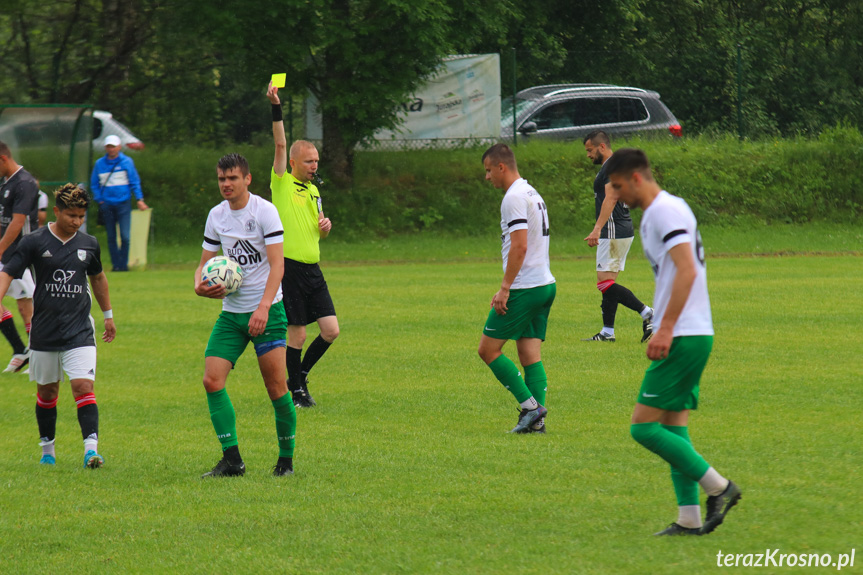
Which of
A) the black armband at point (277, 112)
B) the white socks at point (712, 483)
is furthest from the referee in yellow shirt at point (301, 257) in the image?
the white socks at point (712, 483)

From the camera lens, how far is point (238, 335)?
6250 mm

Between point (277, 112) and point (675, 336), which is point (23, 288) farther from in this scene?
point (675, 336)

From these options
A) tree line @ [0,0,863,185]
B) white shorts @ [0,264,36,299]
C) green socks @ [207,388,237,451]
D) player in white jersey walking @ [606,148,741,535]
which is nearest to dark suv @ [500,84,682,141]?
tree line @ [0,0,863,185]

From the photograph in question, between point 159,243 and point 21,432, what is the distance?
15.9 meters

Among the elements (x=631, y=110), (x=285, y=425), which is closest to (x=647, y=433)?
(x=285, y=425)

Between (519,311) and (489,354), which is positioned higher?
(519,311)

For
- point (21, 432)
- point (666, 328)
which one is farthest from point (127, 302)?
point (666, 328)

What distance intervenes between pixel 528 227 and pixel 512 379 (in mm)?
1140

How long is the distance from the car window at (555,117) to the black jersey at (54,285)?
2034cm

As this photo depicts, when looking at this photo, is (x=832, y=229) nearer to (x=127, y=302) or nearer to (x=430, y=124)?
(x=430, y=124)

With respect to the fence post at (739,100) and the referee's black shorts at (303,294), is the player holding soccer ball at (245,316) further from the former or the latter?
the fence post at (739,100)

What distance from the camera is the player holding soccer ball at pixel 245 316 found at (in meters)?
6.15

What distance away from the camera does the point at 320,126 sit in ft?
85.3

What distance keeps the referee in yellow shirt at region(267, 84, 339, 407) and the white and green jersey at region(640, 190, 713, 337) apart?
422 cm
